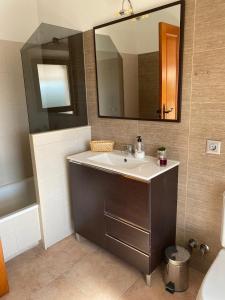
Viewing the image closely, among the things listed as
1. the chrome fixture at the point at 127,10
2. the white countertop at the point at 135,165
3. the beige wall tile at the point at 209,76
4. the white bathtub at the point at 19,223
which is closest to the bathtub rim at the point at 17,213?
the white bathtub at the point at 19,223

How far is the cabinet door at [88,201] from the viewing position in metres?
1.91

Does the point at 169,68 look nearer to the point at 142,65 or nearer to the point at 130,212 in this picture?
the point at 142,65

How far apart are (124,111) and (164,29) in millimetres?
722

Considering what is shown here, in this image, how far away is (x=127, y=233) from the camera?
69.7 inches

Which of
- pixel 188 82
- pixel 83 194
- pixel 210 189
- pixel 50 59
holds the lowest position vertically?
pixel 83 194

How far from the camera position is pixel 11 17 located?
245 cm

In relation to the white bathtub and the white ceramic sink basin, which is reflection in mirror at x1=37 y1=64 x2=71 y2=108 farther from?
the white bathtub

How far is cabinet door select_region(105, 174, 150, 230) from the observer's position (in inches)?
62.6

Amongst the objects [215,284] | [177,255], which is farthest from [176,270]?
[215,284]

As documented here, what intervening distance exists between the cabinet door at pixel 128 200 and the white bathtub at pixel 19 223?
73 centimetres

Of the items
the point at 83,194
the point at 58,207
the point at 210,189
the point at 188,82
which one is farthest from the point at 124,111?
the point at 58,207

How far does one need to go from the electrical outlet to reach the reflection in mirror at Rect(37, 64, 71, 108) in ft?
4.69

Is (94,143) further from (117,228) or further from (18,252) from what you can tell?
(18,252)

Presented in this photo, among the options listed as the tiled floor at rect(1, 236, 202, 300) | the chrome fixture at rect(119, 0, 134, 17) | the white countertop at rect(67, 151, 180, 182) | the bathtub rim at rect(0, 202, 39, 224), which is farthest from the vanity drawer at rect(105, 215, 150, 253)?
the chrome fixture at rect(119, 0, 134, 17)
